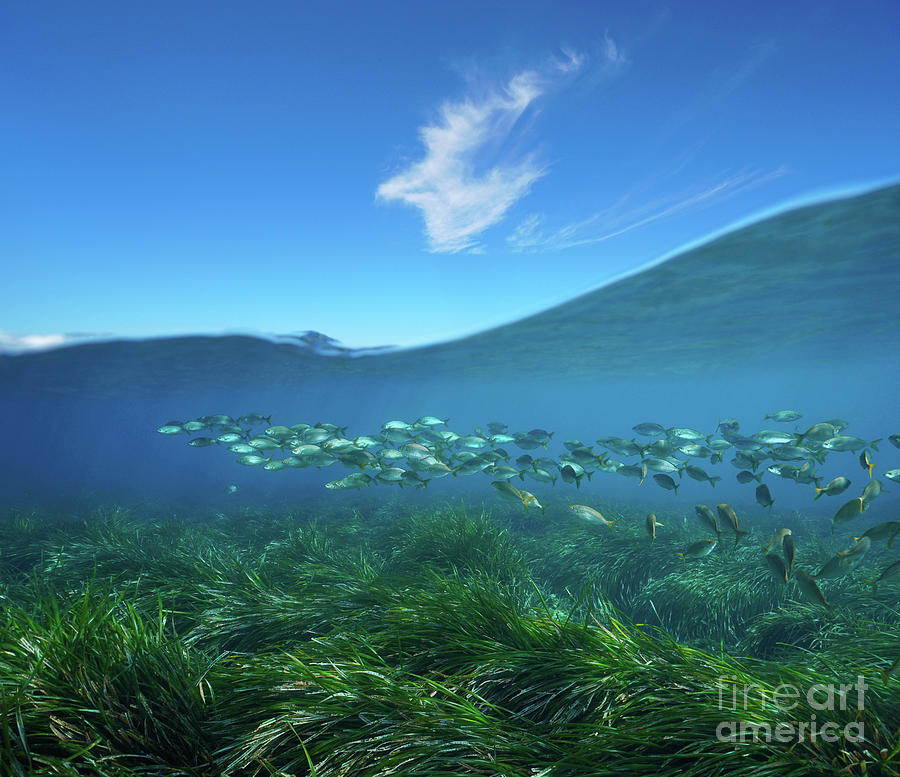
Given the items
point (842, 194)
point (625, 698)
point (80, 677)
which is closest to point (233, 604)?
point (80, 677)

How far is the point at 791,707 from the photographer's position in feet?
7.30

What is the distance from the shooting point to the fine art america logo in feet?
6.79

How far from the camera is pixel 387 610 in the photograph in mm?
3656

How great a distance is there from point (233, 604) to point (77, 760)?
2.09 meters

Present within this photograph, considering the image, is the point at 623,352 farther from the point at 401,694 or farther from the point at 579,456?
the point at 401,694

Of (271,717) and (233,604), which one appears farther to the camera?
(233,604)

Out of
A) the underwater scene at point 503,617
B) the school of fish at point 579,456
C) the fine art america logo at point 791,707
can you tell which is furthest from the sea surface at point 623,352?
the fine art america logo at point 791,707

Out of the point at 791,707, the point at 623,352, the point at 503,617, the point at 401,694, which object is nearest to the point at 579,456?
the point at 503,617

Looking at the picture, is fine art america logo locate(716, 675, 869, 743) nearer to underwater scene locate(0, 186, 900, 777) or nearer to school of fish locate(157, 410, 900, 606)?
underwater scene locate(0, 186, 900, 777)

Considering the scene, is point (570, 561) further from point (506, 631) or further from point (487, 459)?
point (506, 631)

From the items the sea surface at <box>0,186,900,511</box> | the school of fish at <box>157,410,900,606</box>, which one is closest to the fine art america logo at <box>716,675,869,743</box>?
the school of fish at <box>157,410,900,606</box>

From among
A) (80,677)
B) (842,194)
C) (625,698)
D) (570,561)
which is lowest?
(570,561)

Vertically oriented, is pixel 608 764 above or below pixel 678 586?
above

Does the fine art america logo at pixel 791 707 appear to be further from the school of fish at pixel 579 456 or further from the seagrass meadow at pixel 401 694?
the school of fish at pixel 579 456
